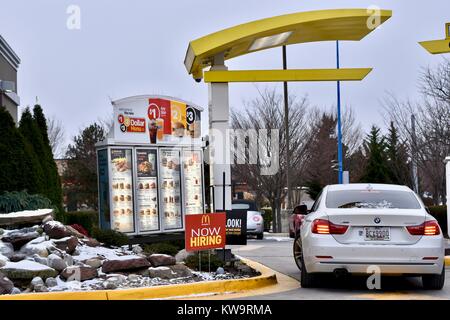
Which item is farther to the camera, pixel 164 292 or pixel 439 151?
pixel 439 151

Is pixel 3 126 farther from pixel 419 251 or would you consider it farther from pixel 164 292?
pixel 419 251

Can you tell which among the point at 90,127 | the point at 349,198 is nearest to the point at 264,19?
the point at 349,198

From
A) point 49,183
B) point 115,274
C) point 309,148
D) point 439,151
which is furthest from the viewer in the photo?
point 309,148

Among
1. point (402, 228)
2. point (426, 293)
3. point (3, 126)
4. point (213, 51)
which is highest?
point (213, 51)

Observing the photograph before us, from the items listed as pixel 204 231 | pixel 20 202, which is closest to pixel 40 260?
pixel 204 231

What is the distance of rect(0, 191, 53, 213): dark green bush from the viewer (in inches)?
555

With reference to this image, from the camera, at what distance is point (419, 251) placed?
1020 cm

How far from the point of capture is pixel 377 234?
1020 centimetres

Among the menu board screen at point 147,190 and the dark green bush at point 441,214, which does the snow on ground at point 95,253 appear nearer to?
the menu board screen at point 147,190

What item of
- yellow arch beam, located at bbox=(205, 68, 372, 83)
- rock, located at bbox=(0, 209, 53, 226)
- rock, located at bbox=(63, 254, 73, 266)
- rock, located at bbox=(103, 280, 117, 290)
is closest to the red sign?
rock, located at bbox=(103, 280, 117, 290)

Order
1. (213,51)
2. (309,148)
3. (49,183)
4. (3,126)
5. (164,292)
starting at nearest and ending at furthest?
(164,292) < (213,51) < (3,126) < (49,183) < (309,148)

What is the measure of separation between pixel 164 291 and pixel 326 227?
2279 millimetres

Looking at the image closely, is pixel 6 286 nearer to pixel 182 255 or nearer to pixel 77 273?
pixel 77 273

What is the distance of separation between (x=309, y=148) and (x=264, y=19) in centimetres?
2740
